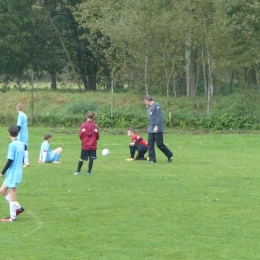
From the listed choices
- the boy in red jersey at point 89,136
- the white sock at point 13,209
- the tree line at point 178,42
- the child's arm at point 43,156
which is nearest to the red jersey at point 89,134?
the boy in red jersey at point 89,136

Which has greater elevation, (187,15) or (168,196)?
(187,15)

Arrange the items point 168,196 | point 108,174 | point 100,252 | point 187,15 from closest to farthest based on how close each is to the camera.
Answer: point 100,252 → point 168,196 → point 108,174 → point 187,15

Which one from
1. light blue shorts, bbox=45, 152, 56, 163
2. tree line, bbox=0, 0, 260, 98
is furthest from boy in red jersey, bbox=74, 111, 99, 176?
tree line, bbox=0, 0, 260, 98

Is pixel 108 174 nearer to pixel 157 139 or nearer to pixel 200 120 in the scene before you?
pixel 157 139

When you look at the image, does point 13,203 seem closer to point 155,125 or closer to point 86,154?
point 86,154

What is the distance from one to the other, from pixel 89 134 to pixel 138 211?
15.7ft

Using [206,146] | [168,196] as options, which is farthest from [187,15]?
[168,196]

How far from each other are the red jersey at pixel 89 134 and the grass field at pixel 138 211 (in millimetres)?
810

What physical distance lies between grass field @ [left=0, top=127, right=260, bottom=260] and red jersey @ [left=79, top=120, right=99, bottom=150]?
2.66 ft

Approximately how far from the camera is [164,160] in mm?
22797

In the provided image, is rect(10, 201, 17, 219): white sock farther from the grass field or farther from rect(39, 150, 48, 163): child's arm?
rect(39, 150, 48, 163): child's arm

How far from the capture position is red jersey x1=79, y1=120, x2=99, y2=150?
18.2m

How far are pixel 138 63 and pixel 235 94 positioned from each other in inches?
215

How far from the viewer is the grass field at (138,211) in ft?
35.4
